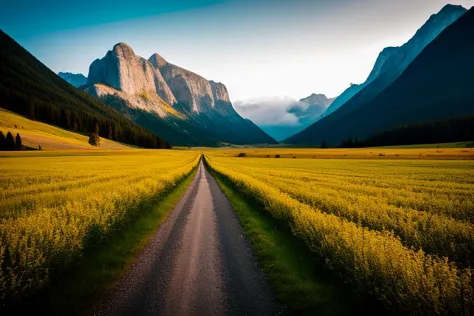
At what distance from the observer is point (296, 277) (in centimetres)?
830

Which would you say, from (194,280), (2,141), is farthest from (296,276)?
(2,141)

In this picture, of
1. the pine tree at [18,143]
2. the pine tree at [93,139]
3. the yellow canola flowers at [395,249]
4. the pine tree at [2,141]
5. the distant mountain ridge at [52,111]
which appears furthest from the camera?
the distant mountain ridge at [52,111]

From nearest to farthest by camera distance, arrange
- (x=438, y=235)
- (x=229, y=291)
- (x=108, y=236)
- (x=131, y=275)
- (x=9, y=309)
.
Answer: (x=9, y=309)
(x=229, y=291)
(x=131, y=275)
(x=438, y=235)
(x=108, y=236)

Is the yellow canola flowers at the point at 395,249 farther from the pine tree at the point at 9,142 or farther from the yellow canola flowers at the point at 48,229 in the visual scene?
the pine tree at the point at 9,142

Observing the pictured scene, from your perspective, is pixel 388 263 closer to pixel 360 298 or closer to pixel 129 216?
pixel 360 298

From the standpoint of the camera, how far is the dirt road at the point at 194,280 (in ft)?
22.5

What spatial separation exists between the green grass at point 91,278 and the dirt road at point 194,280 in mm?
425

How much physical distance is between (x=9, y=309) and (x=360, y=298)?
9.58 m

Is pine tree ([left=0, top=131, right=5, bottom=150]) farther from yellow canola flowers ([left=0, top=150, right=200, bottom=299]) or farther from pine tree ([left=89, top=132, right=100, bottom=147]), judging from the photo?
yellow canola flowers ([left=0, top=150, right=200, bottom=299])

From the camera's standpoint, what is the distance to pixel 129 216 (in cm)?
1489

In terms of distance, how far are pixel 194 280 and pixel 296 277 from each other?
3.63 m

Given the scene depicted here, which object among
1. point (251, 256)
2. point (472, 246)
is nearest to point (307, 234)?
point (251, 256)

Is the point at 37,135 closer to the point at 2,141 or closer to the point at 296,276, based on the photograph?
the point at 2,141

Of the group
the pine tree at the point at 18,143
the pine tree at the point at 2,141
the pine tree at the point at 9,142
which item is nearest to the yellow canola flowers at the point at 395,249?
the pine tree at the point at 9,142
